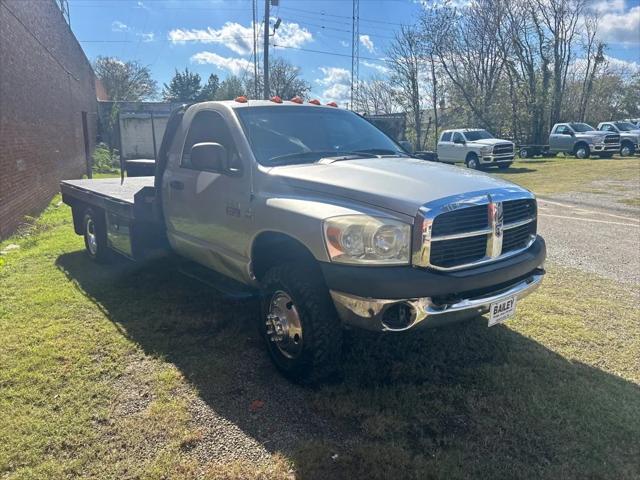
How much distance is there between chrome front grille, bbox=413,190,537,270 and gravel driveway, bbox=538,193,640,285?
344cm

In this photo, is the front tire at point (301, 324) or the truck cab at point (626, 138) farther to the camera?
the truck cab at point (626, 138)

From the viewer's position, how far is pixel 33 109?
35.3 feet

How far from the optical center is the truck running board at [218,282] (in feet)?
13.3

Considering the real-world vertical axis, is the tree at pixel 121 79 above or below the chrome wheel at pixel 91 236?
above

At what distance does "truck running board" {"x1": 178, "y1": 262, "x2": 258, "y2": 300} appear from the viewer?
4.04 metres

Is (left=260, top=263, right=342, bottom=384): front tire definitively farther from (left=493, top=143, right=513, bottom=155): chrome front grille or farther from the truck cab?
the truck cab

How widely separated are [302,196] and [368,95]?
5449 centimetres

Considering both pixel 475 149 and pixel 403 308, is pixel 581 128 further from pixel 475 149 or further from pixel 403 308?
pixel 403 308

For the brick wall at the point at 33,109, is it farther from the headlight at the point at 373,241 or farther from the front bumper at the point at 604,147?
the front bumper at the point at 604,147

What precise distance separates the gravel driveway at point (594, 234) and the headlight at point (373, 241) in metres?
4.38

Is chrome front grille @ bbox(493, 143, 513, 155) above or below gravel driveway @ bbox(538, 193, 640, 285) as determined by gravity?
above

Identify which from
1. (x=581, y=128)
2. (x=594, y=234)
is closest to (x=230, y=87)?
(x=581, y=128)

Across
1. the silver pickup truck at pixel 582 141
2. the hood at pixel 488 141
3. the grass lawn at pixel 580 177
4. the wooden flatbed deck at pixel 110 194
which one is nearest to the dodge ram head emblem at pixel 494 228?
the wooden flatbed deck at pixel 110 194

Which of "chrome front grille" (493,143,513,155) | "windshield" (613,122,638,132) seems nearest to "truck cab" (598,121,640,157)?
"windshield" (613,122,638,132)
